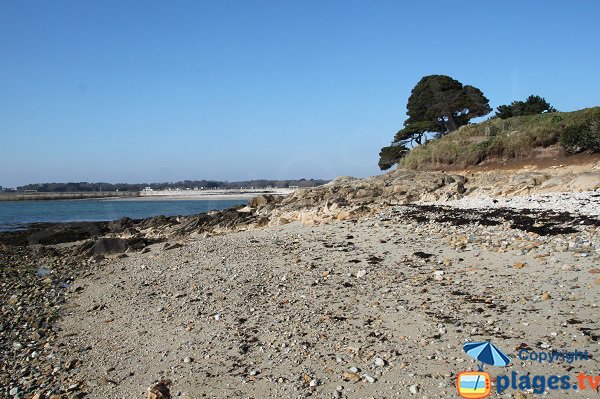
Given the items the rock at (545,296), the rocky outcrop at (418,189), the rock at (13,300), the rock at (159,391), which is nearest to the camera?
the rock at (159,391)

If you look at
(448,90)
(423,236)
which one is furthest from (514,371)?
(448,90)

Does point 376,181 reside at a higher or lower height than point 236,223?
higher

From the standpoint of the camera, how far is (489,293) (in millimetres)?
7312

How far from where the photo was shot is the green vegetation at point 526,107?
119 ft

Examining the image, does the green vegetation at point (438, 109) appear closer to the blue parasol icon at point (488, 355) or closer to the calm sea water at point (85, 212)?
the calm sea water at point (85, 212)

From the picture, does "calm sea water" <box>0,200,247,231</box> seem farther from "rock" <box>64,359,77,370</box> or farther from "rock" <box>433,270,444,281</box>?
"rock" <box>433,270,444,281</box>

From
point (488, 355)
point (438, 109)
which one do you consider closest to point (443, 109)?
point (438, 109)

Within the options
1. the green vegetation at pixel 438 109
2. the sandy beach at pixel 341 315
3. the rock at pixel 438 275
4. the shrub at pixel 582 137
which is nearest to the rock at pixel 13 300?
the sandy beach at pixel 341 315

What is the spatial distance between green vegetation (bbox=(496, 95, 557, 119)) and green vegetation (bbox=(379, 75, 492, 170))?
4.82 ft

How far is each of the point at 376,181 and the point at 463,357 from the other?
68.3 ft

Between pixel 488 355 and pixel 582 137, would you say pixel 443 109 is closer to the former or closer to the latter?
pixel 582 137

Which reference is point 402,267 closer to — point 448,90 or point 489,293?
point 489,293

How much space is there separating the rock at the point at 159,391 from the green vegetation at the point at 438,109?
35.9 meters

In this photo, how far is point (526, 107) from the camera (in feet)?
121
